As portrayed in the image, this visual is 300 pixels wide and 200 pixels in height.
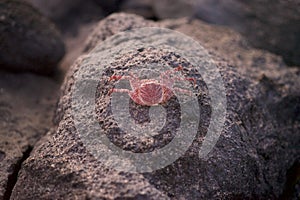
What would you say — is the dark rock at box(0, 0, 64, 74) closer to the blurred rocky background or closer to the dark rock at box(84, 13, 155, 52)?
the blurred rocky background

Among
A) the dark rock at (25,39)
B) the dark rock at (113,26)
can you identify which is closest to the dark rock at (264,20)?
the dark rock at (113,26)

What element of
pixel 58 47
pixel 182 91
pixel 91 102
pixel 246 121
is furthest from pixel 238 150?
pixel 58 47

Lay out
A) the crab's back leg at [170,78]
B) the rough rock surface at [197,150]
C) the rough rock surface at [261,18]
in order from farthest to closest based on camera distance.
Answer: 1. the rough rock surface at [261,18]
2. the crab's back leg at [170,78]
3. the rough rock surface at [197,150]

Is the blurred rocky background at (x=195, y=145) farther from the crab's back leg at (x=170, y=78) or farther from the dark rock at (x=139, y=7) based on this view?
the crab's back leg at (x=170, y=78)

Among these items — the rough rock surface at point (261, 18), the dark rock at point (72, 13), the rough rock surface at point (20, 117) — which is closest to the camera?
the rough rock surface at point (20, 117)

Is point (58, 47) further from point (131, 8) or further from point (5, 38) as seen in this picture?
point (131, 8)

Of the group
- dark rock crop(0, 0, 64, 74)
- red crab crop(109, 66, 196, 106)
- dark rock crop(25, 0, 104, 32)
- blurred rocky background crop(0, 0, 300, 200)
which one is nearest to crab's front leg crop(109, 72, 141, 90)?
red crab crop(109, 66, 196, 106)

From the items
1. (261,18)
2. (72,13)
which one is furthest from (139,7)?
(261,18)
